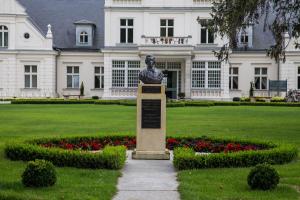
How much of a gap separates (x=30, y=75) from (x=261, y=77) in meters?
21.2

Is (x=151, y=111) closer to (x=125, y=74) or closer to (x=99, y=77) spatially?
(x=125, y=74)

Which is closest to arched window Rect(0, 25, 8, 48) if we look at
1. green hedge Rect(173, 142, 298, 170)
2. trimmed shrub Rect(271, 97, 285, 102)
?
trimmed shrub Rect(271, 97, 285, 102)

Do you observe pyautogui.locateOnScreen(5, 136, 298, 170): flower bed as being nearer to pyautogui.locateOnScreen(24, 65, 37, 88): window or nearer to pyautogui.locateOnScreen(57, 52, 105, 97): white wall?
pyautogui.locateOnScreen(24, 65, 37, 88): window

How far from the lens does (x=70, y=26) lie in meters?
58.0

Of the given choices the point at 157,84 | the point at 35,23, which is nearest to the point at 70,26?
the point at 35,23

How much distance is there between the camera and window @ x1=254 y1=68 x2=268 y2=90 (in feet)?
180

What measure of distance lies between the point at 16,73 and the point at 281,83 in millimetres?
23738

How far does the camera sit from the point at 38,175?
11125mm

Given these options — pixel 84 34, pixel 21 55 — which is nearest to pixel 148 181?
pixel 21 55

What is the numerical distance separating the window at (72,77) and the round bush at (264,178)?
1776 inches

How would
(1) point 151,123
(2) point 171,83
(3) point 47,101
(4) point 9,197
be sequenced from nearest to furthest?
1. (4) point 9,197
2. (1) point 151,123
3. (3) point 47,101
4. (2) point 171,83

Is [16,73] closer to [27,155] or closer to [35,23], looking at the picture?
[35,23]

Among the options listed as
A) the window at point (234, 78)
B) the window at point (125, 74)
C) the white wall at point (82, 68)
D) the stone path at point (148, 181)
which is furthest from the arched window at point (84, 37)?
the stone path at point (148, 181)

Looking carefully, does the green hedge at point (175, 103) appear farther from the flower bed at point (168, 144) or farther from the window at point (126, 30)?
the flower bed at point (168, 144)
